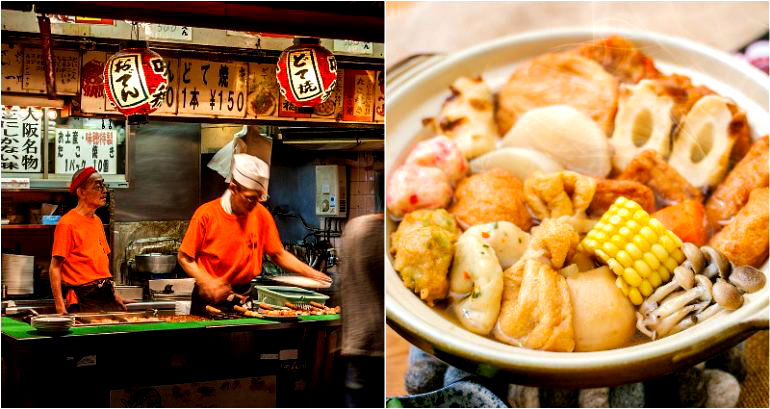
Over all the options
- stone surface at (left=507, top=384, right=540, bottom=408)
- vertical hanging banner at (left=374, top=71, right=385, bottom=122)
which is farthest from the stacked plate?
stone surface at (left=507, top=384, right=540, bottom=408)

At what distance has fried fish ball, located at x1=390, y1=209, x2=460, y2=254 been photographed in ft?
10.2

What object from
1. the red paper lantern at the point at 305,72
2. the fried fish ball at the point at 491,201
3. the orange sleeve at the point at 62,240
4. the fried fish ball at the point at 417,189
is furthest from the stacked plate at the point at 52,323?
the fried fish ball at the point at 491,201

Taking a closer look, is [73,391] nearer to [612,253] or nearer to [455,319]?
[455,319]

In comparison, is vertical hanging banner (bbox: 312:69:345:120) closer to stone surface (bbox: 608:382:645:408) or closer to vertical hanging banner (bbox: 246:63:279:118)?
vertical hanging banner (bbox: 246:63:279:118)

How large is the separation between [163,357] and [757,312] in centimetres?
267

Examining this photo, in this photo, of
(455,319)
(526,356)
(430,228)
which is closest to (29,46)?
(430,228)

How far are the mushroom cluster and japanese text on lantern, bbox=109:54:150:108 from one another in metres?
2.40

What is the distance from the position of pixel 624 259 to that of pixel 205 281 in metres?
1.88

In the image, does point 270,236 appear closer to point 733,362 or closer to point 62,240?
point 62,240

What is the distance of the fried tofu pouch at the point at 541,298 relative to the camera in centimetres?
300

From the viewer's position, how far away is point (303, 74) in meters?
3.18

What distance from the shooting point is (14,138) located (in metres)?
2.91

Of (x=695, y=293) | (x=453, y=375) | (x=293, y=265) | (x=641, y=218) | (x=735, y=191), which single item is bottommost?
(x=453, y=375)

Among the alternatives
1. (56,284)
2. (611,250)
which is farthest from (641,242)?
(56,284)
